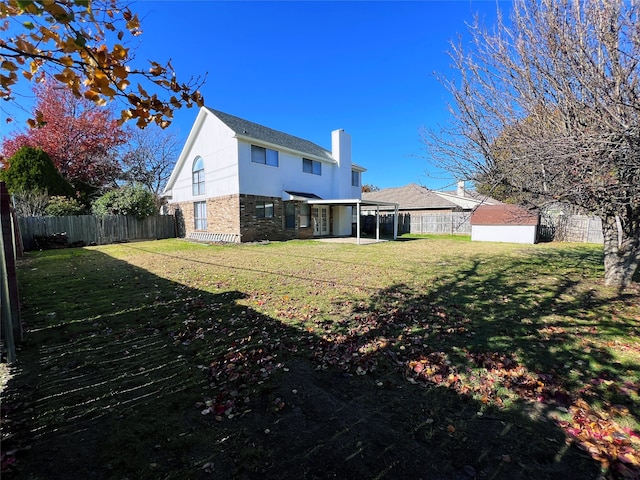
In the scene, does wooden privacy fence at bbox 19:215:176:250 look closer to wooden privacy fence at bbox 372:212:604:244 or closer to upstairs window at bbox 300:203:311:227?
upstairs window at bbox 300:203:311:227

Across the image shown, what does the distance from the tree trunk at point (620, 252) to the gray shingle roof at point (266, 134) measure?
1534 cm

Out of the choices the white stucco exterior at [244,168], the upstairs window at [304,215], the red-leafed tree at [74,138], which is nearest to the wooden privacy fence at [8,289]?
the white stucco exterior at [244,168]

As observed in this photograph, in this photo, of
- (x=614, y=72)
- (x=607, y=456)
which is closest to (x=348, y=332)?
(x=607, y=456)

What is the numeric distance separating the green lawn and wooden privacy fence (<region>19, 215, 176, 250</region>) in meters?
12.2

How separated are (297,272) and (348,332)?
4279mm

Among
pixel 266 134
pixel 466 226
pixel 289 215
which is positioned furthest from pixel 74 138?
pixel 466 226

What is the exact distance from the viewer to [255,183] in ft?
56.6

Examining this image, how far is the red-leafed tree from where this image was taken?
2053 centimetres

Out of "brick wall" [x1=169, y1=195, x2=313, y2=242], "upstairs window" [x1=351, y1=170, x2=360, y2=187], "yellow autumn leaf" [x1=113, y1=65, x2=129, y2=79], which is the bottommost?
"brick wall" [x1=169, y1=195, x2=313, y2=242]

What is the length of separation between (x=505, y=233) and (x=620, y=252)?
1363cm

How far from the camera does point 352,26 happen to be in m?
10.6

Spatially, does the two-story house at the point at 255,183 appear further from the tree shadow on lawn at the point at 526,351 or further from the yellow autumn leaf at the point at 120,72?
the yellow autumn leaf at the point at 120,72

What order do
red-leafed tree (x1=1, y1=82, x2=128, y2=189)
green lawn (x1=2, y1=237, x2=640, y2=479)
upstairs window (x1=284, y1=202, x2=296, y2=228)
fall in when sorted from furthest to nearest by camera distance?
red-leafed tree (x1=1, y1=82, x2=128, y2=189) < upstairs window (x1=284, y1=202, x2=296, y2=228) < green lawn (x1=2, y1=237, x2=640, y2=479)

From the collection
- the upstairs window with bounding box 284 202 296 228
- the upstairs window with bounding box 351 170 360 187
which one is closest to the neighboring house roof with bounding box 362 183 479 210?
the upstairs window with bounding box 351 170 360 187
